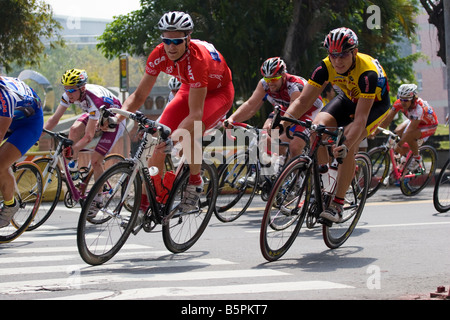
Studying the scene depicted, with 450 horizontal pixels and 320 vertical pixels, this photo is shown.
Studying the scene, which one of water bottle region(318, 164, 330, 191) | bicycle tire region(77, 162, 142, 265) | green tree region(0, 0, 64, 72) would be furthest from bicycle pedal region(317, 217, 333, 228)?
green tree region(0, 0, 64, 72)

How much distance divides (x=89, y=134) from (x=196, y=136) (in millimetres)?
3175

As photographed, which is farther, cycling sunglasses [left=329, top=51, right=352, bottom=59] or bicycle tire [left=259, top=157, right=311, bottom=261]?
cycling sunglasses [left=329, top=51, right=352, bottom=59]

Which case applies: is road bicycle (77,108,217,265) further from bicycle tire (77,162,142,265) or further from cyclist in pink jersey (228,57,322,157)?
cyclist in pink jersey (228,57,322,157)

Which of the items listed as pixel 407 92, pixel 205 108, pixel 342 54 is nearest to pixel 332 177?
pixel 342 54

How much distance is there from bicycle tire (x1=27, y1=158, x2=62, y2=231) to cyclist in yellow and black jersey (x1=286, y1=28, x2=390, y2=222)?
10.7 feet

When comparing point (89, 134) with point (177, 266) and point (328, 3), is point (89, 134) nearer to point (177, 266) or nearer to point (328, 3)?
point (177, 266)

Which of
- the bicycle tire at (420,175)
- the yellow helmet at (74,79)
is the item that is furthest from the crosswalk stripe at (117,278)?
the bicycle tire at (420,175)

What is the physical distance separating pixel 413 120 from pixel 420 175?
956 mm

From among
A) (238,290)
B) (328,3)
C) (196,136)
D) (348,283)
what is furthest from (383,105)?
(328,3)

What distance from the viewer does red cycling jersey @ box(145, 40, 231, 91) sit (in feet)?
23.5

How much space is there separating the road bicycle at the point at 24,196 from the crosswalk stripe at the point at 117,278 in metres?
2.53

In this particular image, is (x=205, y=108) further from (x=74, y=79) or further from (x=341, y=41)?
(x=74, y=79)

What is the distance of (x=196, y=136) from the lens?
23.8ft

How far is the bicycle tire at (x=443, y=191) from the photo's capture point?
35.4 feet
